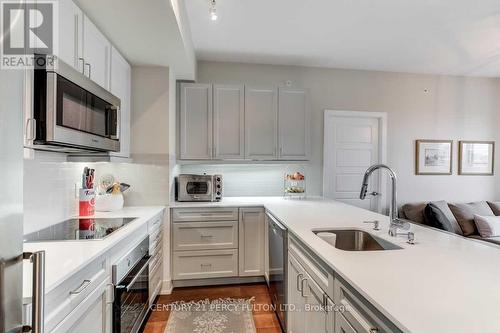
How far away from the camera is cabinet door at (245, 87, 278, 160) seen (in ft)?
10.7

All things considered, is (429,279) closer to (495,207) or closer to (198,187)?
(198,187)

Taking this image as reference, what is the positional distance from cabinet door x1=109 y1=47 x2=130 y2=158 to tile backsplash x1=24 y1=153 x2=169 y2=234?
0.27 meters

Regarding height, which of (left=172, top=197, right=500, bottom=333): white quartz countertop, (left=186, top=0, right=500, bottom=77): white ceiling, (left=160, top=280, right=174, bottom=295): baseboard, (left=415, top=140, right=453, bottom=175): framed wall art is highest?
(left=186, top=0, right=500, bottom=77): white ceiling

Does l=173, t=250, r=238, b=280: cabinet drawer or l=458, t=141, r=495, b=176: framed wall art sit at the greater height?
l=458, t=141, r=495, b=176: framed wall art

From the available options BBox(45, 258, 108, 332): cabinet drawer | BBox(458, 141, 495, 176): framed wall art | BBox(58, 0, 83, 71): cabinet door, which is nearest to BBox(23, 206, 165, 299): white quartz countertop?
BBox(45, 258, 108, 332): cabinet drawer

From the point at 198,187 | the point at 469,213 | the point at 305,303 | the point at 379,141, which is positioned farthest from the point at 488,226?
the point at 198,187

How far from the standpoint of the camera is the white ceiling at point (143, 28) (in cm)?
176

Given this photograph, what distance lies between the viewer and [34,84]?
48.8 inches

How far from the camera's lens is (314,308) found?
56.9 inches

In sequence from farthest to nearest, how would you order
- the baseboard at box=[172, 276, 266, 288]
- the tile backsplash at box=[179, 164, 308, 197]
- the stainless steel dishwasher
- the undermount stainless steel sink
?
the tile backsplash at box=[179, 164, 308, 197] → the baseboard at box=[172, 276, 266, 288] → the stainless steel dishwasher → the undermount stainless steel sink

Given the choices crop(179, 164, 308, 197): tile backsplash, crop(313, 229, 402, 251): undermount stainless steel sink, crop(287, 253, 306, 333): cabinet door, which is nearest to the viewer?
crop(287, 253, 306, 333): cabinet door

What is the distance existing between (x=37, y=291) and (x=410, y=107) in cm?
453

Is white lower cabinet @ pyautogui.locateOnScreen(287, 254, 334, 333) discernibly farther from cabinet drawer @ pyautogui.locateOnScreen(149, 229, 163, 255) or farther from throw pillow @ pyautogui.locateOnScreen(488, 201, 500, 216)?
throw pillow @ pyautogui.locateOnScreen(488, 201, 500, 216)

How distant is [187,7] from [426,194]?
3930 mm
